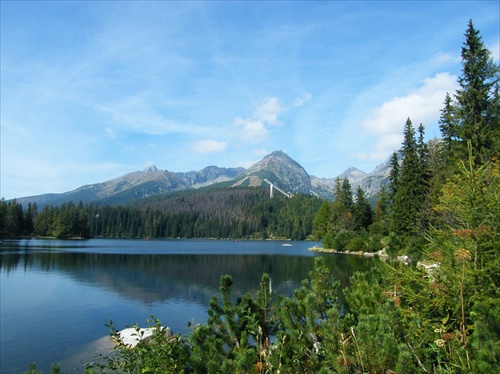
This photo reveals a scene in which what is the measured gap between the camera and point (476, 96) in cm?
3391

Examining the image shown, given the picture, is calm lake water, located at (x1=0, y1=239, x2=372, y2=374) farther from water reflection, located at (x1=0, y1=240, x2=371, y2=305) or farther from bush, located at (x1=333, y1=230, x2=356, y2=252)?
bush, located at (x1=333, y1=230, x2=356, y2=252)

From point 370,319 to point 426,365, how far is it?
753 mm

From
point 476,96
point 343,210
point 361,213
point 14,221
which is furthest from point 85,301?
point 14,221

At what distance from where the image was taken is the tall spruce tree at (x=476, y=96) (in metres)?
33.0

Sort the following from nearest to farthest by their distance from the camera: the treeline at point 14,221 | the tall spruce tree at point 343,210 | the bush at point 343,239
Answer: the bush at point 343,239
the tall spruce tree at point 343,210
the treeline at point 14,221

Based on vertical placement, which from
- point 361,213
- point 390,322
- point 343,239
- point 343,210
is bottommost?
point 343,239

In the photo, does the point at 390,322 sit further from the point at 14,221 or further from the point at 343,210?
the point at 14,221

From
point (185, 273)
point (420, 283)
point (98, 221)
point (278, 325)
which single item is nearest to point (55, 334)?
point (278, 325)

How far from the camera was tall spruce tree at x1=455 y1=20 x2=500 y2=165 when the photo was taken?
32969 millimetres

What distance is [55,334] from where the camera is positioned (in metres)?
21.4

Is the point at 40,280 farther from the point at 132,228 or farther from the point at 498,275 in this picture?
the point at 132,228

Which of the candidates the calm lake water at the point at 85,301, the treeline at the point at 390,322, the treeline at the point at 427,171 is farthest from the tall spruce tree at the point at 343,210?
the treeline at the point at 390,322

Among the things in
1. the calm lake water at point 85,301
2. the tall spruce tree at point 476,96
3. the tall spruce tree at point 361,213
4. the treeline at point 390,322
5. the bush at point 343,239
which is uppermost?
the tall spruce tree at point 476,96

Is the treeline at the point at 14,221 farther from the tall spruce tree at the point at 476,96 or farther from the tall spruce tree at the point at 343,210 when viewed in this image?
the tall spruce tree at the point at 476,96
